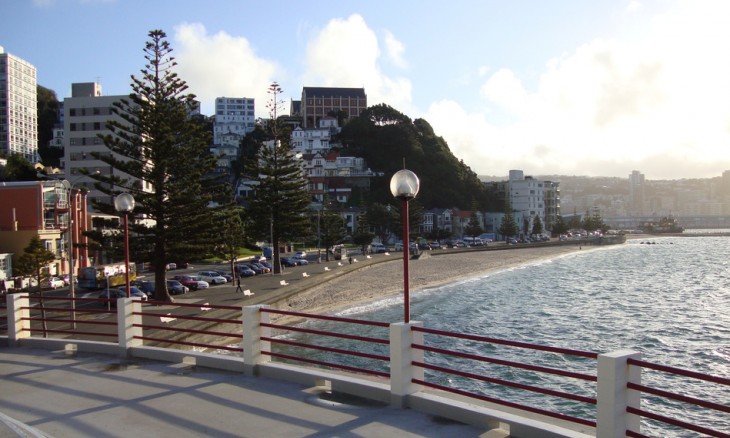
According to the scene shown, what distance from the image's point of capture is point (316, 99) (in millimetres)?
133875

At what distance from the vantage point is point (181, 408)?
5867 millimetres

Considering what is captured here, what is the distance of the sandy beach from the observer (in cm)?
3316

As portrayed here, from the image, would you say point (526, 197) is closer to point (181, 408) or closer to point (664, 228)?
→ point (664, 228)

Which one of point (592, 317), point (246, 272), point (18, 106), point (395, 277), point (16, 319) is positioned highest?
point (18, 106)

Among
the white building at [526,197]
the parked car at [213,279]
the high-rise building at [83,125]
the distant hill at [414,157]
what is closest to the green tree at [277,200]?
the parked car at [213,279]

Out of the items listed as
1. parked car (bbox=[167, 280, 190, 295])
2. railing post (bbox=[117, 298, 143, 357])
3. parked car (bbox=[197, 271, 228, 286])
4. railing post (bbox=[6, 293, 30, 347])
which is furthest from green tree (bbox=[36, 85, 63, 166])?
railing post (bbox=[117, 298, 143, 357])

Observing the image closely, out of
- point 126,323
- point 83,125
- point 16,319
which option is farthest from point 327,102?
point 126,323

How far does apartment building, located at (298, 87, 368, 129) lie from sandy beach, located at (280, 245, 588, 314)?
65.5 meters

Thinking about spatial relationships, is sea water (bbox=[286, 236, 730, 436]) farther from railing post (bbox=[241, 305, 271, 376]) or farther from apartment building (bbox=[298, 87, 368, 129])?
apartment building (bbox=[298, 87, 368, 129])

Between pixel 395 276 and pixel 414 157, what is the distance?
186 feet

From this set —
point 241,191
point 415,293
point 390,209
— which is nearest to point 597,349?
point 415,293

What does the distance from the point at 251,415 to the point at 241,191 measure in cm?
9283

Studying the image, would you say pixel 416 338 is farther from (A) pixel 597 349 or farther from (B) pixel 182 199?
(B) pixel 182 199

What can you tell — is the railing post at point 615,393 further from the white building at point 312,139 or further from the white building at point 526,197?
the white building at point 526,197
